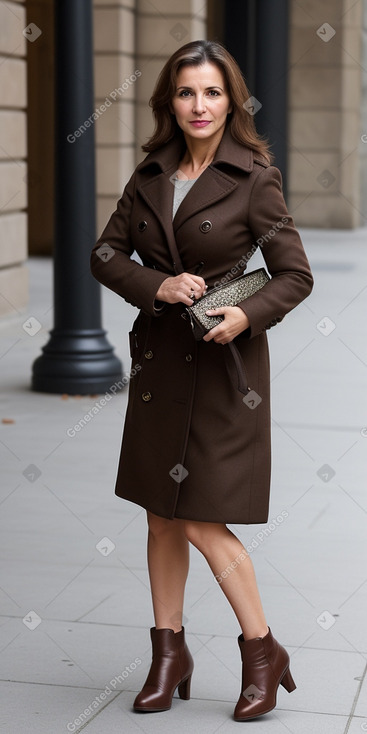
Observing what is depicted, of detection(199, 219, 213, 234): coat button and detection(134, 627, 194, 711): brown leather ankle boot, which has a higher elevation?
detection(199, 219, 213, 234): coat button

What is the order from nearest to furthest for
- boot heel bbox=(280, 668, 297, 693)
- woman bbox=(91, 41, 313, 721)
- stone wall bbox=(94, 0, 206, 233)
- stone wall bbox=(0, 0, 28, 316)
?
1. woman bbox=(91, 41, 313, 721)
2. boot heel bbox=(280, 668, 297, 693)
3. stone wall bbox=(0, 0, 28, 316)
4. stone wall bbox=(94, 0, 206, 233)

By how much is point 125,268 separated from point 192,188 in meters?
0.30

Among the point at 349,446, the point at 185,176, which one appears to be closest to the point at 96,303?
the point at 349,446

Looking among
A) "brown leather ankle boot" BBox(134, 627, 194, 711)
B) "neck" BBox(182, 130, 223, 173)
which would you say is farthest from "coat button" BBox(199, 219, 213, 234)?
"brown leather ankle boot" BBox(134, 627, 194, 711)

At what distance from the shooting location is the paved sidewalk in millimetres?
3898

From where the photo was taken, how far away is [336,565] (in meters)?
5.32

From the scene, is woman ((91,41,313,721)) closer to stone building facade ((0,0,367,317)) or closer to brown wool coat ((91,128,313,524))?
brown wool coat ((91,128,313,524))

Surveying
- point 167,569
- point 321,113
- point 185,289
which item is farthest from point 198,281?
point 321,113

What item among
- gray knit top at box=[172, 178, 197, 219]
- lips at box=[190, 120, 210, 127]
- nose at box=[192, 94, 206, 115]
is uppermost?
nose at box=[192, 94, 206, 115]

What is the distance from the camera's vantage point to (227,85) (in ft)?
12.0

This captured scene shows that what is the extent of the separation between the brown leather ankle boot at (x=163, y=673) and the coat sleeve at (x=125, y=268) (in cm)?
98

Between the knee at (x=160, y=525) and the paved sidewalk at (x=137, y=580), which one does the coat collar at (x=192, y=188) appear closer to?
the knee at (x=160, y=525)

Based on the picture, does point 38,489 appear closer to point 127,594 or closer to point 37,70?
point 127,594

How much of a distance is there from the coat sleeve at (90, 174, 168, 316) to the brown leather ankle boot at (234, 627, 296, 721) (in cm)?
101
